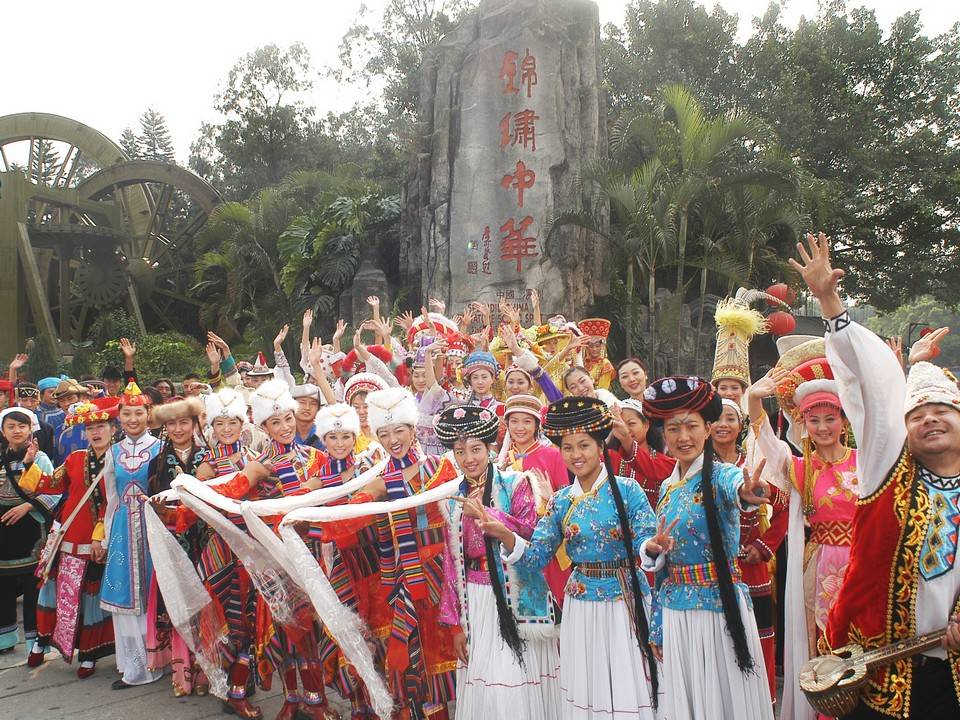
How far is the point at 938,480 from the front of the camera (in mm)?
2293

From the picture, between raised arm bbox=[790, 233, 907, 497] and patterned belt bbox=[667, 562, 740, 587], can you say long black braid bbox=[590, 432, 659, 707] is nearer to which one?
patterned belt bbox=[667, 562, 740, 587]

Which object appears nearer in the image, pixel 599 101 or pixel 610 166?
pixel 610 166

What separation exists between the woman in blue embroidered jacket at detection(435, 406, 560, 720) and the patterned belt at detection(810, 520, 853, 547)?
47.9 inches

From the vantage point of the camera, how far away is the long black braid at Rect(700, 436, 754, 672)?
9.17 feet

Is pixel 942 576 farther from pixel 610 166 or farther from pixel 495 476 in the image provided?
pixel 610 166

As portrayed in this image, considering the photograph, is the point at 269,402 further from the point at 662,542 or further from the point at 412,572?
the point at 662,542

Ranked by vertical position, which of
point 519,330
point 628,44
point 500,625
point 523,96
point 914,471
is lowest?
point 500,625

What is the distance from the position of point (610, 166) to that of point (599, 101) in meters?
1.59

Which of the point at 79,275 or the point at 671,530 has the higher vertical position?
the point at 79,275

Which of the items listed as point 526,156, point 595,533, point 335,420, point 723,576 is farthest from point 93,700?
point 526,156

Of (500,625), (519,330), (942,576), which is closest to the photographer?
(942,576)

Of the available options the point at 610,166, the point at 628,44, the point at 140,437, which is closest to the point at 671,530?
the point at 140,437

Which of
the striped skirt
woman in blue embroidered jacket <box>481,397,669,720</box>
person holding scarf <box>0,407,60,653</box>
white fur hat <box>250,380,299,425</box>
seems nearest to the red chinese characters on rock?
person holding scarf <box>0,407,60,653</box>

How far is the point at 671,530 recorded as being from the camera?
2.94 meters
